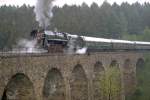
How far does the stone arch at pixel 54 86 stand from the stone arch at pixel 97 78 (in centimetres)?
681

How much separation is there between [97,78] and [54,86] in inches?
356

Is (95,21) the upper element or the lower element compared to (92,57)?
upper

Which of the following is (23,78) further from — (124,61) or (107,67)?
(124,61)

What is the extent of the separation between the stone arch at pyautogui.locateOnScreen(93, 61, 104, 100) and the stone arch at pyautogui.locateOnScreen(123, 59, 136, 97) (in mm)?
8578

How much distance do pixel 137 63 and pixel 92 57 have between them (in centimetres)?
1795

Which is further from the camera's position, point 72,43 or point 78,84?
point 72,43

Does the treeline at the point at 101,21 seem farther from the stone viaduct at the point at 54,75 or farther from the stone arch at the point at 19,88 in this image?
the stone arch at the point at 19,88

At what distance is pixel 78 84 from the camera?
33.6 meters

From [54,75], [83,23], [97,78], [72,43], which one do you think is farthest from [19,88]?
[83,23]

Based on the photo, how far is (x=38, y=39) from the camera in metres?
31.6

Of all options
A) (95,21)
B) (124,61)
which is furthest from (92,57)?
(95,21)

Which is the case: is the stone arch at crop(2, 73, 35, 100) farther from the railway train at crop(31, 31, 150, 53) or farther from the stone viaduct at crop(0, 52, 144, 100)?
the railway train at crop(31, 31, 150, 53)

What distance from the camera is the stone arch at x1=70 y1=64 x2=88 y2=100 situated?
32.6 metres

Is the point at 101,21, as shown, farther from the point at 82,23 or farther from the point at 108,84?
the point at 108,84
